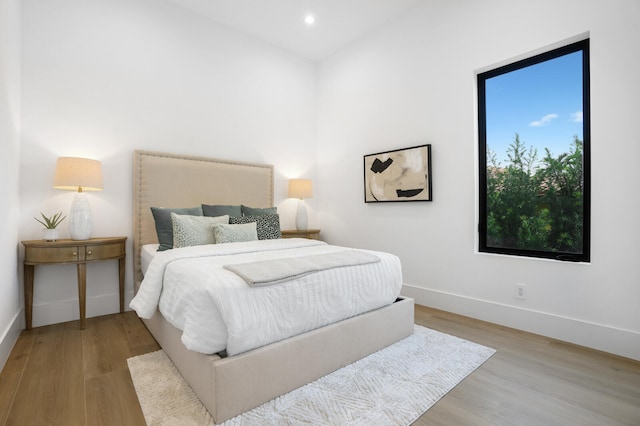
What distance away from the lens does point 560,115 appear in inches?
99.7

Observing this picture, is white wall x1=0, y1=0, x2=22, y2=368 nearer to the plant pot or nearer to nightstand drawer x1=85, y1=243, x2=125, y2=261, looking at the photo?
the plant pot

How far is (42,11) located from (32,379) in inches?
115

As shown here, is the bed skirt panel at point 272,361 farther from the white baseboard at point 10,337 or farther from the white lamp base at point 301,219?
the white lamp base at point 301,219

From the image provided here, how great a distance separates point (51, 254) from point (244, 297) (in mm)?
1987

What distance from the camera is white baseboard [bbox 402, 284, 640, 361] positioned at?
2.13 m

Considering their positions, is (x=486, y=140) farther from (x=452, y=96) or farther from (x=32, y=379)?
(x=32, y=379)

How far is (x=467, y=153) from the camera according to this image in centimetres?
295

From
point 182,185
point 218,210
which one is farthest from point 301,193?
point 182,185

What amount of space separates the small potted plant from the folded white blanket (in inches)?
71.3

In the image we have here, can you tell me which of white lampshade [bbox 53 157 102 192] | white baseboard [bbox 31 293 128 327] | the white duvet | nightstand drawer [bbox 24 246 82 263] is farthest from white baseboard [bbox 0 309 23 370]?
white lampshade [bbox 53 157 102 192]

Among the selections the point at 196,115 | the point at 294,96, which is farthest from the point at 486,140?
the point at 196,115

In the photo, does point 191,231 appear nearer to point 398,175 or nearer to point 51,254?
point 51,254

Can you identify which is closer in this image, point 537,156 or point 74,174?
point 74,174

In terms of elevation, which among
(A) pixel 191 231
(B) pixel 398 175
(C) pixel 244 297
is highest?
(B) pixel 398 175
